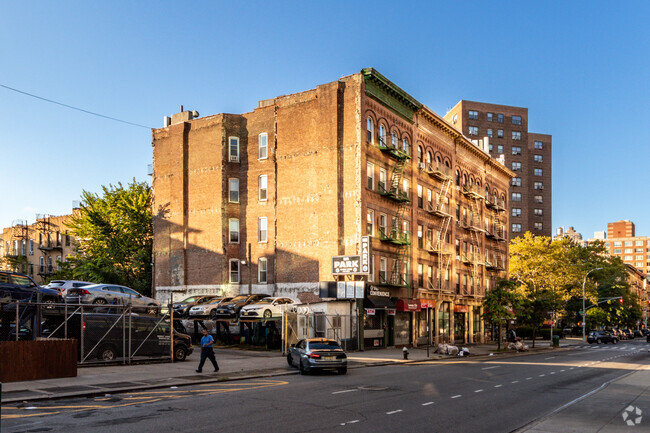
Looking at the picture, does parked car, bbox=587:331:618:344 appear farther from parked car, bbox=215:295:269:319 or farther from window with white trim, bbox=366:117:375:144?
parked car, bbox=215:295:269:319

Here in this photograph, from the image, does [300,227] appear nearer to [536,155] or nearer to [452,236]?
[452,236]

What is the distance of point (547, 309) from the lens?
58250 mm

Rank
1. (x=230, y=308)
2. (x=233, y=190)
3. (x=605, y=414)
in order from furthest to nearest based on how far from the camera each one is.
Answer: (x=233, y=190)
(x=230, y=308)
(x=605, y=414)

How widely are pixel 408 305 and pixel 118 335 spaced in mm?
24748

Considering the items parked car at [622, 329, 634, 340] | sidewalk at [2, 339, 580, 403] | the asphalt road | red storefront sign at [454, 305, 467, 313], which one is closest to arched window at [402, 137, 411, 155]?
red storefront sign at [454, 305, 467, 313]

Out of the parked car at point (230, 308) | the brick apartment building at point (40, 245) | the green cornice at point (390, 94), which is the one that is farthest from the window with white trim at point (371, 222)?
the brick apartment building at point (40, 245)

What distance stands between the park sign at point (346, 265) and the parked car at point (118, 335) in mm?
14033

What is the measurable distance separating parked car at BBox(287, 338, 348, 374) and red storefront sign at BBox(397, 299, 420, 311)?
19.9m

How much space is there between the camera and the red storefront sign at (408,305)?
43938mm

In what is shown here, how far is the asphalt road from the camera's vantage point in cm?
1269

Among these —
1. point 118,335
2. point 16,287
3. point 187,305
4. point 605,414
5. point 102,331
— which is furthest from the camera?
point 187,305

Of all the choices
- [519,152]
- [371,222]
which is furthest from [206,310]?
[519,152]

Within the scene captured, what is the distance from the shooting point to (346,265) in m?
39.6

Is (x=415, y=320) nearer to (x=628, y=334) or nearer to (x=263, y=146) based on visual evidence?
(x=263, y=146)
